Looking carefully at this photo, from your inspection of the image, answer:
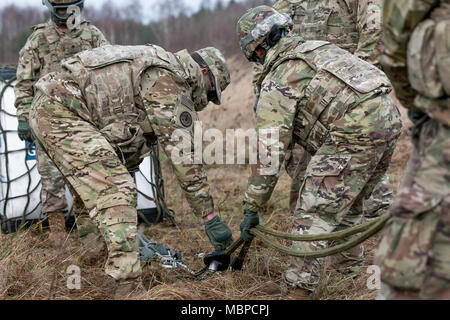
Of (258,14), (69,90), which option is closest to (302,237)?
(258,14)

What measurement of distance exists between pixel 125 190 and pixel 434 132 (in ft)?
6.12

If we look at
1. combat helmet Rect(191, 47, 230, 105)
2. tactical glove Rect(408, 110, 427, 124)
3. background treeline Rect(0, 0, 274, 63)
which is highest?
tactical glove Rect(408, 110, 427, 124)

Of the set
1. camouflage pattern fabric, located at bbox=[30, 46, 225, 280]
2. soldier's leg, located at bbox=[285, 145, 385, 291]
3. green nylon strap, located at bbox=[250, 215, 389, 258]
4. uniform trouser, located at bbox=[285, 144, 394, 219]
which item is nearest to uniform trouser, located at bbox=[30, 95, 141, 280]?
camouflage pattern fabric, located at bbox=[30, 46, 225, 280]

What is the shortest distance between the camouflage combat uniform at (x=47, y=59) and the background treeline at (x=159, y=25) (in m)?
10.5

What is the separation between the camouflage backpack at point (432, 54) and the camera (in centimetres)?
185

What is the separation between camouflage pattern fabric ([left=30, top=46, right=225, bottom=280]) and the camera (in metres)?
3.09

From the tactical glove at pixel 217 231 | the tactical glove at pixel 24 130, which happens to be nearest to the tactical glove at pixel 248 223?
the tactical glove at pixel 217 231

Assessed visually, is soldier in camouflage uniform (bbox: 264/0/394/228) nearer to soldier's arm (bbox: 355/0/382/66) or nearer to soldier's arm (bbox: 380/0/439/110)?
soldier's arm (bbox: 355/0/382/66)

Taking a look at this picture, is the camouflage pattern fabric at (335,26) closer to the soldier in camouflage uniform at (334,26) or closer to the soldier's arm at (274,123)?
the soldier in camouflage uniform at (334,26)

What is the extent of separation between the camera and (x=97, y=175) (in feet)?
10.4

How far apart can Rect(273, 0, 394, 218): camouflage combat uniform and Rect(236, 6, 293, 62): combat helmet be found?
118cm

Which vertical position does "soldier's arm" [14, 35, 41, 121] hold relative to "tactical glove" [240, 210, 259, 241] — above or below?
above

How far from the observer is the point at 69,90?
11.0 ft

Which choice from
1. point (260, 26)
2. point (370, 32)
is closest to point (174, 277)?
point (260, 26)
